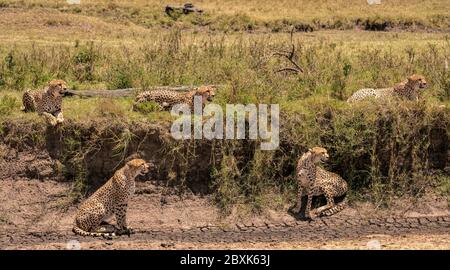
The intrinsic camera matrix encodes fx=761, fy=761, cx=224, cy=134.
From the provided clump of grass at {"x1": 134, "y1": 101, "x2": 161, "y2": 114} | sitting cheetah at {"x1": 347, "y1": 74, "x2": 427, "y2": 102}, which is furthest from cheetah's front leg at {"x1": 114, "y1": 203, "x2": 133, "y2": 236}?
sitting cheetah at {"x1": 347, "y1": 74, "x2": 427, "y2": 102}

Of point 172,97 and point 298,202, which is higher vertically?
point 172,97

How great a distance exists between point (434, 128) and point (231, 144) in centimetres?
317

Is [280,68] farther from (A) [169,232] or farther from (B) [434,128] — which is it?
(A) [169,232]

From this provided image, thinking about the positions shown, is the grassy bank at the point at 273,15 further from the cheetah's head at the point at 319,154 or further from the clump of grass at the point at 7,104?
the cheetah's head at the point at 319,154

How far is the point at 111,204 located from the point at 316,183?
2.95m

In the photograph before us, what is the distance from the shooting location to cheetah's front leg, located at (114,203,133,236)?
10398mm

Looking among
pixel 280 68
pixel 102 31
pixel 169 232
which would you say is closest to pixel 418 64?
pixel 280 68

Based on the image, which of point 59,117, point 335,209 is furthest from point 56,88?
point 335,209

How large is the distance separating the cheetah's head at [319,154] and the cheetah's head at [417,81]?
7.75ft

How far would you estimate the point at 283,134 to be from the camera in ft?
38.1
